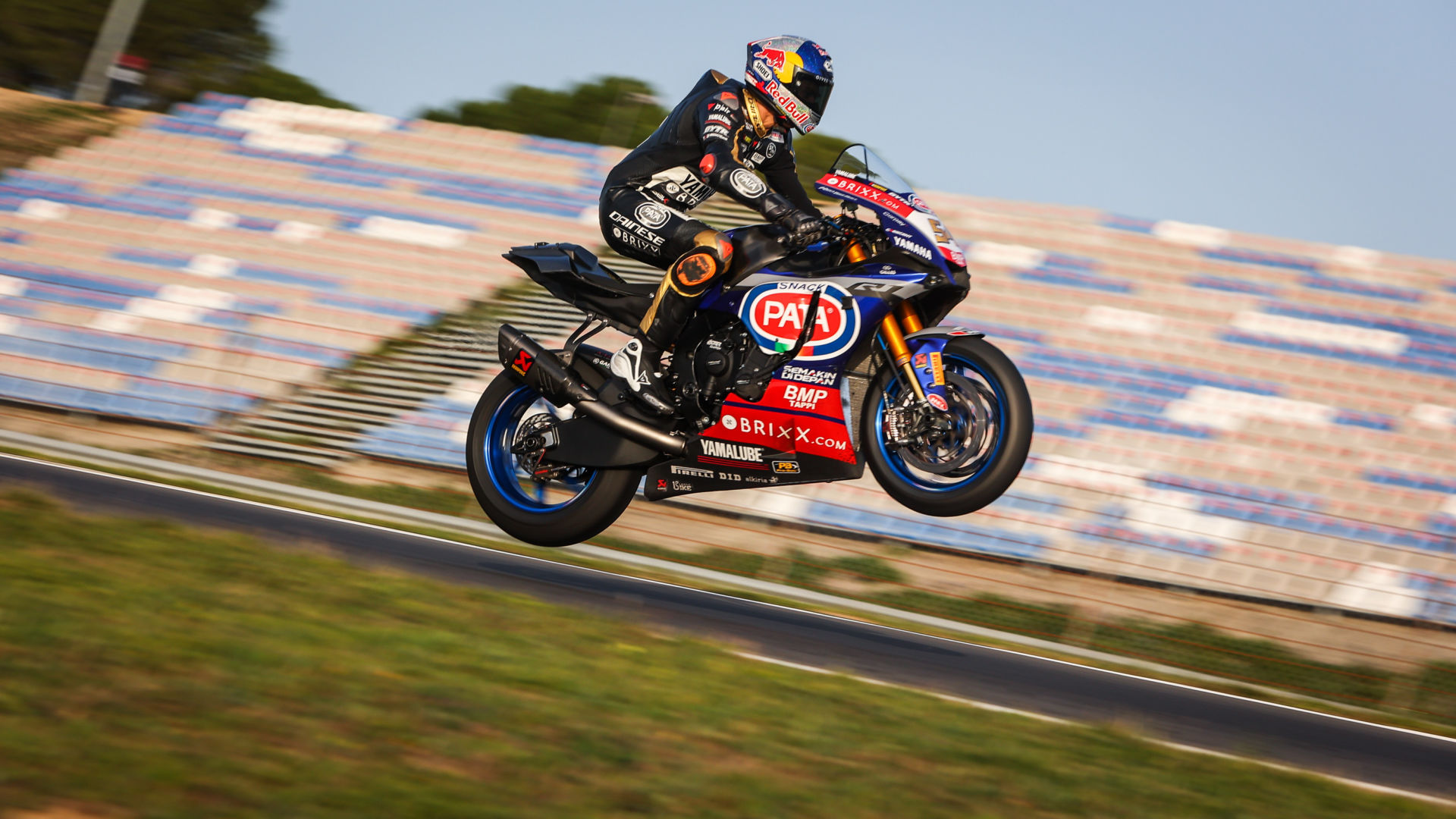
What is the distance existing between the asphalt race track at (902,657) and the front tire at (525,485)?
0.64 m

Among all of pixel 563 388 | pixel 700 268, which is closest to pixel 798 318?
pixel 700 268

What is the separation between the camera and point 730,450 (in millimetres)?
5605

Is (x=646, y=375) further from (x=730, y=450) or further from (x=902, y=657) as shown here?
(x=902, y=657)

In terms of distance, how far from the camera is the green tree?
28781mm

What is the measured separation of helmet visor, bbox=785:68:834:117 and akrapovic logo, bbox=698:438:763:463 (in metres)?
1.50

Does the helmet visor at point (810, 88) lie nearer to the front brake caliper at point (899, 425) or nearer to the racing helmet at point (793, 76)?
the racing helmet at point (793, 76)

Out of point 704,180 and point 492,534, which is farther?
point 492,534

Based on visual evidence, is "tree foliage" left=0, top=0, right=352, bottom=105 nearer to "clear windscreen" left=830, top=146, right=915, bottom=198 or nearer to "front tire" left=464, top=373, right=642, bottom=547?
"front tire" left=464, top=373, right=642, bottom=547

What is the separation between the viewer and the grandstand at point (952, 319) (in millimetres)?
11258

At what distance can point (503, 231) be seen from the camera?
61.8 ft

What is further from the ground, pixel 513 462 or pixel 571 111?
pixel 571 111

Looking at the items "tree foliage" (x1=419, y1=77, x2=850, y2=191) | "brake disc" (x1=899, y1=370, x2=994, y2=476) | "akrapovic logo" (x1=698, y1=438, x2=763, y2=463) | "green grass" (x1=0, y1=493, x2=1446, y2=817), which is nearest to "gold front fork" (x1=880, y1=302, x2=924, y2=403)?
"brake disc" (x1=899, y1=370, x2=994, y2=476)

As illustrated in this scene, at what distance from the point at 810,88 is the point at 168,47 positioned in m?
30.0

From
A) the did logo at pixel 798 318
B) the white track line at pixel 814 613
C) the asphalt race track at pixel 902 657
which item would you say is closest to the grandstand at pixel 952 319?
the white track line at pixel 814 613
